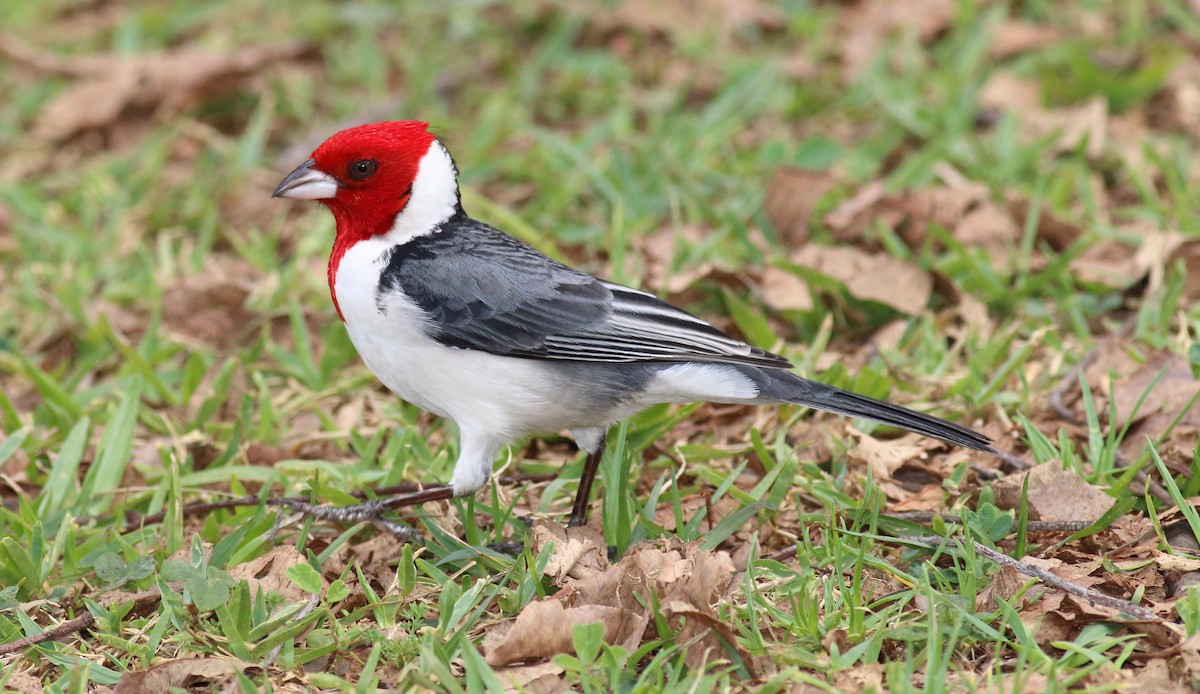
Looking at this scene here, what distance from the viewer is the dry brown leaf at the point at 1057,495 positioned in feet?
13.1

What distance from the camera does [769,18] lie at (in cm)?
782

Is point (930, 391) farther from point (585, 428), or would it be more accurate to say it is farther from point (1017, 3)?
point (1017, 3)

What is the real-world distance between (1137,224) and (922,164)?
3.32ft

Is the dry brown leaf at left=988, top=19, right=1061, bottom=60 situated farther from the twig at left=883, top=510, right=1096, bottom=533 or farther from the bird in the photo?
the twig at left=883, top=510, right=1096, bottom=533

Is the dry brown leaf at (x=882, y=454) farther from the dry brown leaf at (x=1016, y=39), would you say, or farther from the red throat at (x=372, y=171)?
the dry brown leaf at (x=1016, y=39)

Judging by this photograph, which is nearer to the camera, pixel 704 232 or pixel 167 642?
pixel 167 642

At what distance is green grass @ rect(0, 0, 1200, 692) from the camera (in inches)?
141

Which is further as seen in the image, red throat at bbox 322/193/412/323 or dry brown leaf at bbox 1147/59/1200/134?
dry brown leaf at bbox 1147/59/1200/134

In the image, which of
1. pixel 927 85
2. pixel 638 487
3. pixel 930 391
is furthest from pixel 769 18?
pixel 638 487

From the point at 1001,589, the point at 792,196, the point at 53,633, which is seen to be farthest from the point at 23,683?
the point at 792,196

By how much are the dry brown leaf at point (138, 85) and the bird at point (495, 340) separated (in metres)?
3.37

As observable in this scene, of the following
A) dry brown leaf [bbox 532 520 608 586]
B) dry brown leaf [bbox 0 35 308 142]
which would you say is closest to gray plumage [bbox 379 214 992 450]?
dry brown leaf [bbox 532 520 608 586]

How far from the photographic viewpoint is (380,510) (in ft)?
13.8

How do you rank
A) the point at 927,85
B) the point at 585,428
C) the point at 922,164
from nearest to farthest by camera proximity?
the point at 585,428, the point at 922,164, the point at 927,85
